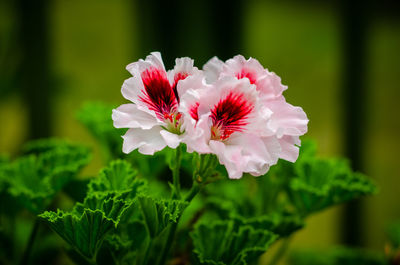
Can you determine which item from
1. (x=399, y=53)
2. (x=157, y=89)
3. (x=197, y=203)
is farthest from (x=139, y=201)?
(x=399, y=53)

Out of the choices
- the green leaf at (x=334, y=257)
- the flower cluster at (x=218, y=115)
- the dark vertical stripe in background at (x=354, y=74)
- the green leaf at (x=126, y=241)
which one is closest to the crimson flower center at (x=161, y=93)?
the flower cluster at (x=218, y=115)

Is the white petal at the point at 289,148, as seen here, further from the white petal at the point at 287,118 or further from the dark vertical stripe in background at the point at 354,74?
the dark vertical stripe in background at the point at 354,74

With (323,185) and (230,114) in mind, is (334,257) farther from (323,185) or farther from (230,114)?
(230,114)

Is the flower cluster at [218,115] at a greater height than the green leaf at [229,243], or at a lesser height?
greater

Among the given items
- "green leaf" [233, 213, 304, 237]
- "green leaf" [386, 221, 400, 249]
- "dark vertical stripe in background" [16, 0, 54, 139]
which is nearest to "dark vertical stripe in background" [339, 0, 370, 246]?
"green leaf" [386, 221, 400, 249]

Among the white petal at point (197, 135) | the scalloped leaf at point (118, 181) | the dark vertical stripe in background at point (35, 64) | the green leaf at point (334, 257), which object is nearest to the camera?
the white petal at point (197, 135)

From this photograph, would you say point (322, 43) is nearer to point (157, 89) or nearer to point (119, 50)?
point (119, 50)

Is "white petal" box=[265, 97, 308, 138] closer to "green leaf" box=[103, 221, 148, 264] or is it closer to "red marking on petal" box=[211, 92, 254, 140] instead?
"red marking on petal" box=[211, 92, 254, 140]

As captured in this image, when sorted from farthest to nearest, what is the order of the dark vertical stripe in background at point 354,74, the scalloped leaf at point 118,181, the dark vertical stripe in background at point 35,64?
the dark vertical stripe in background at point 354,74 < the dark vertical stripe in background at point 35,64 < the scalloped leaf at point 118,181
